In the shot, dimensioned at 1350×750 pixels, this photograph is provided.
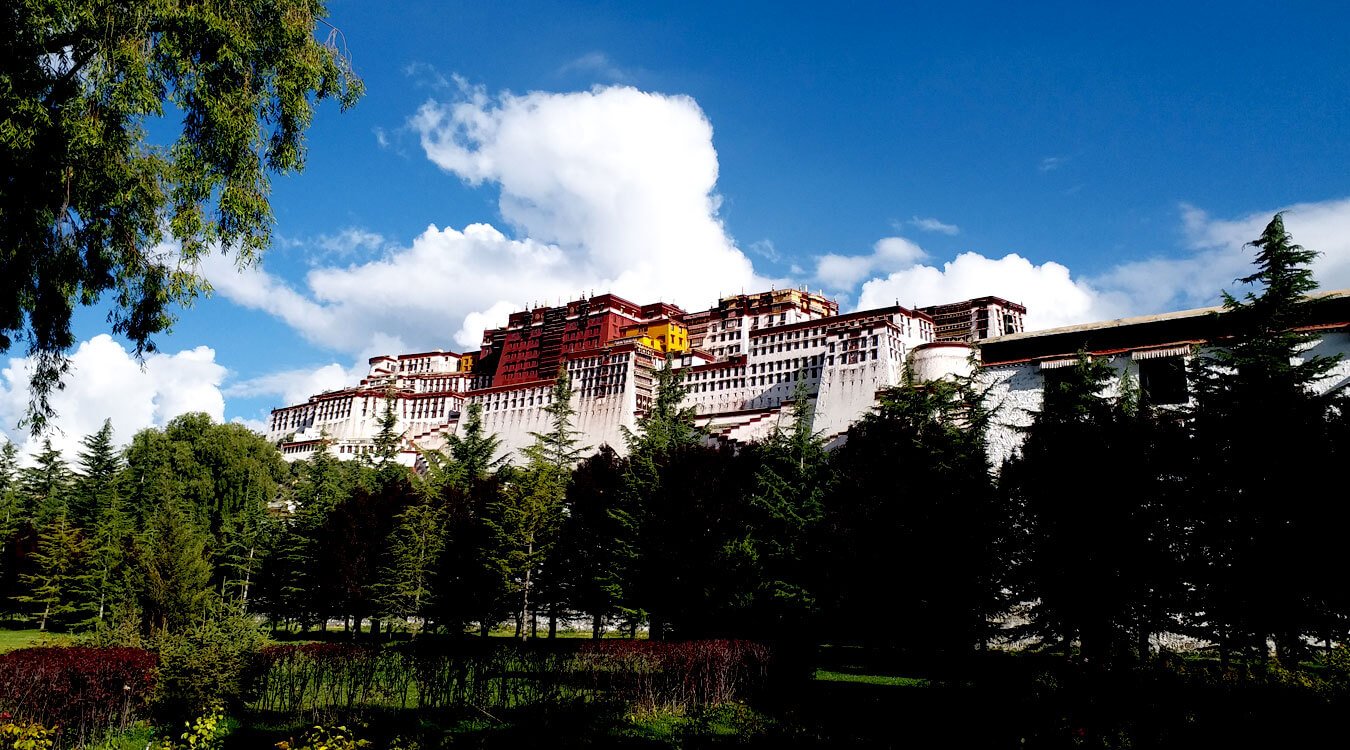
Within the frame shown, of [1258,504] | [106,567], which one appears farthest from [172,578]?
[1258,504]

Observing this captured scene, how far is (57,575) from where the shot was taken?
3781 cm

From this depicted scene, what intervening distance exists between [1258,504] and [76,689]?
2098cm

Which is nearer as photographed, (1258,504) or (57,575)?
(1258,504)

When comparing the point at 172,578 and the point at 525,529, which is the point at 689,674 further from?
the point at 172,578

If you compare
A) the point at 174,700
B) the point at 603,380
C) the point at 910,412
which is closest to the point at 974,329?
the point at 603,380

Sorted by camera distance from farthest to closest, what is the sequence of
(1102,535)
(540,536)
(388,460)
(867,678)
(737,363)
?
(737,363), (388,460), (540,536), (867,678), (1102,535)

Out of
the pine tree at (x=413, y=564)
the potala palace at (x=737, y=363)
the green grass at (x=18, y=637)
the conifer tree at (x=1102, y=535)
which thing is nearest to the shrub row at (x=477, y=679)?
the conifer tree at (x=1102, y=535)

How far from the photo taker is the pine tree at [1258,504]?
54.0 ft

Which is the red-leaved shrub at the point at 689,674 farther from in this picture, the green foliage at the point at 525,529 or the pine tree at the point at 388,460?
the pine tree at the point at 388,460

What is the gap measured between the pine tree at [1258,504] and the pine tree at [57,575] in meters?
42.4

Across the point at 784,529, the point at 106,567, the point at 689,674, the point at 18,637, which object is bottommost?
the point at 18,637

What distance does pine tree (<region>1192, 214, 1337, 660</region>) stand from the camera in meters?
16.5

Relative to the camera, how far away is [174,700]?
13.1 m

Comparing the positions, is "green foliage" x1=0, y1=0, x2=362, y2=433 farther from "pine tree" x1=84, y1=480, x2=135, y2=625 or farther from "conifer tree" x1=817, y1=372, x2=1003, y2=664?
"pine tree" x1=84, y1=480, x2=135, y2=625
